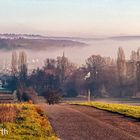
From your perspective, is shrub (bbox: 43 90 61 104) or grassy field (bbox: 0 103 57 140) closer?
grassy field (bbox: 0 103 57 140)

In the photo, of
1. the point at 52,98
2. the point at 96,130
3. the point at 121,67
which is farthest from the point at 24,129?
the point at 121,67

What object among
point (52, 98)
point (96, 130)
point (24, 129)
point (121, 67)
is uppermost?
point (121, 67)

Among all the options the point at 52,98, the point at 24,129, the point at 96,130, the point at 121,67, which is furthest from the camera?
the point at 121,67

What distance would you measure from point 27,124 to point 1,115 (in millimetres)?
2778

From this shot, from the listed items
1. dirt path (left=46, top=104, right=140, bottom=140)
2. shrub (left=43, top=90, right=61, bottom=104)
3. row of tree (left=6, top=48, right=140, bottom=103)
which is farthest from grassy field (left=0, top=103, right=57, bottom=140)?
row of tree (left=6, top=48, right=140, bottom=103)

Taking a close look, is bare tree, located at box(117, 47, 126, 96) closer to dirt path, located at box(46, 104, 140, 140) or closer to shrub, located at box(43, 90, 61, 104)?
shrub, located at box(43, 90, 61, 104)

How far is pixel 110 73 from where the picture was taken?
5344 inches

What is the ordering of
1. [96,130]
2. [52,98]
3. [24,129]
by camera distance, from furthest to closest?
[52,98] < [96,130] < [24,129]

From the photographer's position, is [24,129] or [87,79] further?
[87,79]

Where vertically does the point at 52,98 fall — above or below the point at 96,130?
below

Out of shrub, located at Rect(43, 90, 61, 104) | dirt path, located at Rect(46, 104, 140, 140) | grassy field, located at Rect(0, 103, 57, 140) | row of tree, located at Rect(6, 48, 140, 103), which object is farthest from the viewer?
row of tree, located at Rect(6, 48, 140, 103)

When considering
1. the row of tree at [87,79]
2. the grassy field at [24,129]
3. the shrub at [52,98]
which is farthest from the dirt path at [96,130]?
the row of tree at [87,79]

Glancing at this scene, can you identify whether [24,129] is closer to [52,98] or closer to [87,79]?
[52,98]

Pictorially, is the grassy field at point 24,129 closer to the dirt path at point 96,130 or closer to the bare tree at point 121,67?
the dirt path at point 96,130
